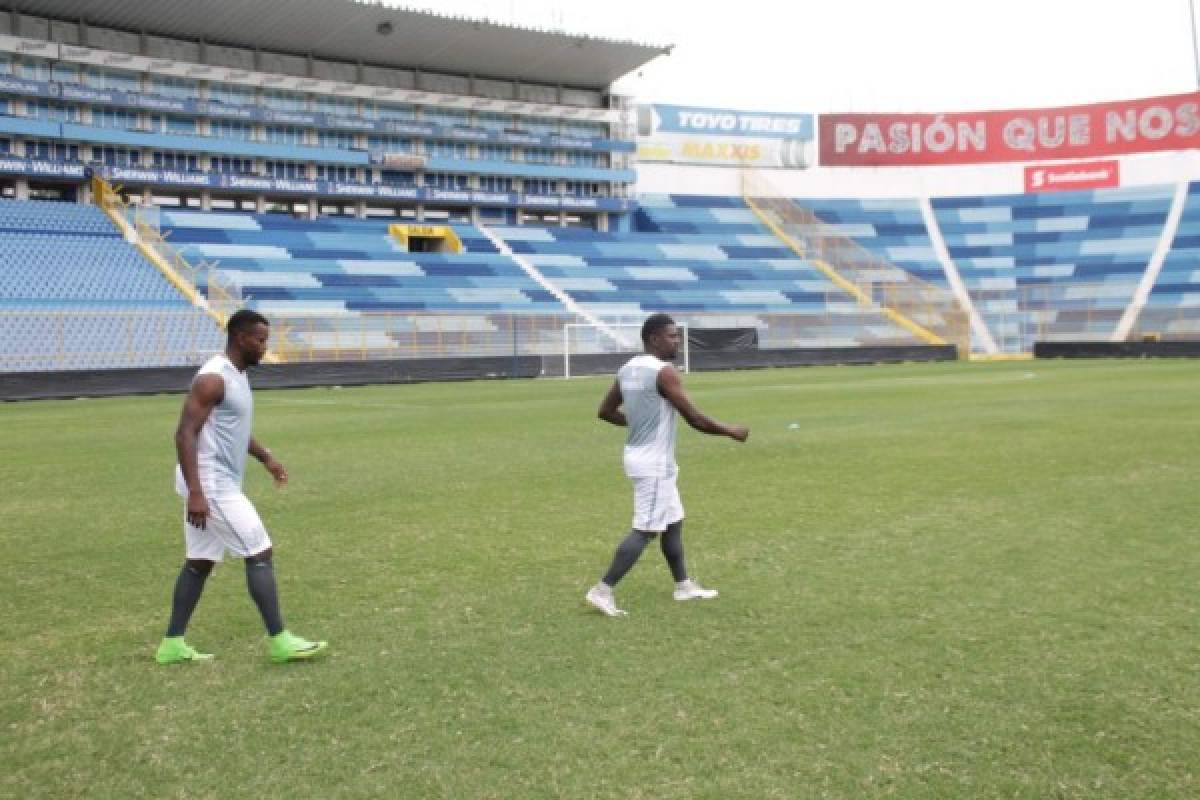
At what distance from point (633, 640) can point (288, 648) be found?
180 cm

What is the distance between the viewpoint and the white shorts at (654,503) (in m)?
6.54

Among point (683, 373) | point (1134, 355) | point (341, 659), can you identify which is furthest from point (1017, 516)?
point (1134, 355)

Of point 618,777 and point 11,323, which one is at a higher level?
point 11,323

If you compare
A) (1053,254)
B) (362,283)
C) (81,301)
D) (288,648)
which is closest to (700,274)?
(362,283)

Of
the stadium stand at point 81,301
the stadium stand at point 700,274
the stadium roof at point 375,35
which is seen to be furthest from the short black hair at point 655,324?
the stadium roof at point 375,35

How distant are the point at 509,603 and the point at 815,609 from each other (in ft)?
6.14

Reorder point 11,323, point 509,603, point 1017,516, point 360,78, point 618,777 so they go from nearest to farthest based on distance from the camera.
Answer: point 618,777 < point 509,603 < point 1017,516 < point 11,323 < point 360,78

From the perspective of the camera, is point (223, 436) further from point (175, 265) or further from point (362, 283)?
point (362, 283)

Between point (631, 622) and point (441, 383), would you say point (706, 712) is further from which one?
point (441, 383)

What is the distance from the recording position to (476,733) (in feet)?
14.8

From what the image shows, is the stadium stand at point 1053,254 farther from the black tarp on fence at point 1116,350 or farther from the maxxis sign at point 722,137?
the maxxis sign at point 722,137

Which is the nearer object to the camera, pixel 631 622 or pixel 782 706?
pixel 782 706

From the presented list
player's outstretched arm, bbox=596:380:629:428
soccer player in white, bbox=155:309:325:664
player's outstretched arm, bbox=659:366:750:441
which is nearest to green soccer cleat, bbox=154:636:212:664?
soccer player in white, bbox=155:309:325:664

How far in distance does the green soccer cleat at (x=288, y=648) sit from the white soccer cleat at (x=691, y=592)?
228cm
